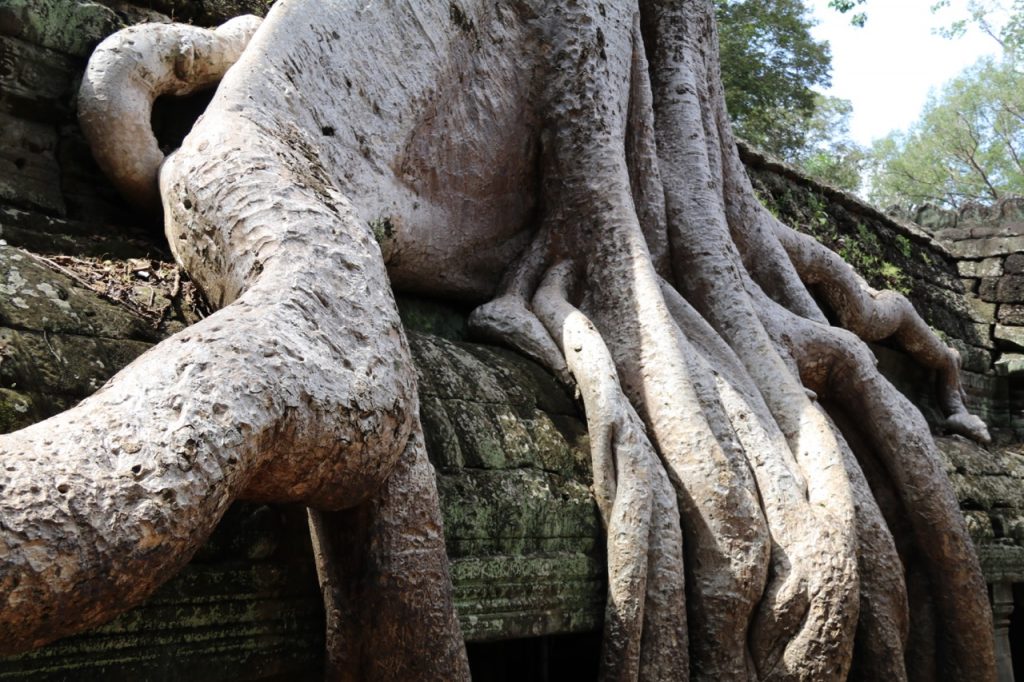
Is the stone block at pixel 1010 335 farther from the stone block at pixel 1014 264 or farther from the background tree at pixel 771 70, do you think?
the background tree at pixel 771 70

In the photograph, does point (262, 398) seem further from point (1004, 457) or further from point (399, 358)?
point (1004, 457)

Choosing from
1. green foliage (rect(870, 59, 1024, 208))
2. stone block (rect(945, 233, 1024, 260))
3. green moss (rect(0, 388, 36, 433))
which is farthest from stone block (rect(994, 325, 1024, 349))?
green foliage (rect(870, 59, 1024, 208))

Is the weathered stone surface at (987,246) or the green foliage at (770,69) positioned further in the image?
the green foliage at (770,69)

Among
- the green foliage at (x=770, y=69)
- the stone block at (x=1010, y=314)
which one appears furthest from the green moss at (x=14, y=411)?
the green foliage at (x=770, y=69)

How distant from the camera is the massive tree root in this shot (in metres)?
1.66

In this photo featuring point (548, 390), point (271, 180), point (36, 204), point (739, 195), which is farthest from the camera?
point (739, 195)

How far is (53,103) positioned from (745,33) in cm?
1220

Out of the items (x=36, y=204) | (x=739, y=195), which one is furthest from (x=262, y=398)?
(x=739, y=195)

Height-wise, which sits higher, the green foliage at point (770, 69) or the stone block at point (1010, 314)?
the green foliage at point (770, 69)

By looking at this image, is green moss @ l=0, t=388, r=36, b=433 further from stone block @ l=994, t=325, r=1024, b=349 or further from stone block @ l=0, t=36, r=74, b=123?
stone block @ l=994, t=325, r=1024, b=349

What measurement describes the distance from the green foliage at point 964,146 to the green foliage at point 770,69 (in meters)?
8.58

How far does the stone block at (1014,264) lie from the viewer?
737 cm

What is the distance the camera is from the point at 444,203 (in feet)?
11.7

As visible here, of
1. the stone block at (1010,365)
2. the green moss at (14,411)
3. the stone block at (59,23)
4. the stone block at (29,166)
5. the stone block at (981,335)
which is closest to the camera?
the green moss at (14,411)
